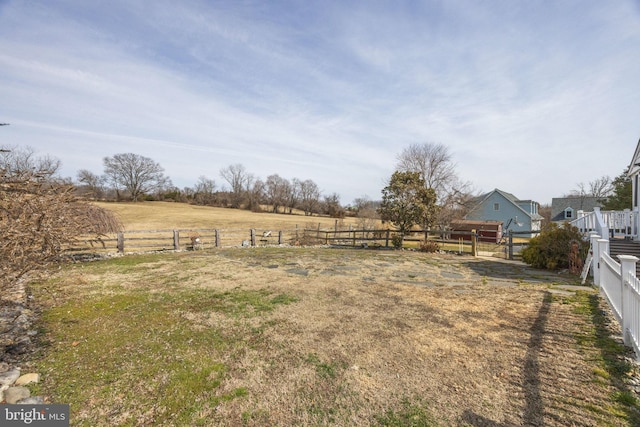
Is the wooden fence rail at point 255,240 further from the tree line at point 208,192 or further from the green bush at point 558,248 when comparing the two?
the tree line at point 208,192

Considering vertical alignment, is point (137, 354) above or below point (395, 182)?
below

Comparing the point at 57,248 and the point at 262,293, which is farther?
the point at 262,293

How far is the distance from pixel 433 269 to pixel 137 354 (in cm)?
812

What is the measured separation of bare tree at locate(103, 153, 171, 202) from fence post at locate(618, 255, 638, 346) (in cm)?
6667

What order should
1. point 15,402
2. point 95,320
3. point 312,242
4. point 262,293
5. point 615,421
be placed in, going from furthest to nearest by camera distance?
point 312,242
point 262,293
point 95,320
point 15,402
point 615,421

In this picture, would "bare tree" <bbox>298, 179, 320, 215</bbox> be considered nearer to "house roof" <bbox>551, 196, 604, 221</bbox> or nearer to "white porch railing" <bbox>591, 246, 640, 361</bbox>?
"house roof" <bbox>551, 196, 604, 221</bbox>

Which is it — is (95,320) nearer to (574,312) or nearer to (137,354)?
(137,354)

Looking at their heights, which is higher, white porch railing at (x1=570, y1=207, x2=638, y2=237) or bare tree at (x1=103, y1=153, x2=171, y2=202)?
bare tree at (x1=103, y1=153, x2=171, y2=202)

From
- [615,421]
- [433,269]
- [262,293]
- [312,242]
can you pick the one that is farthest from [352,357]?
[312,242]

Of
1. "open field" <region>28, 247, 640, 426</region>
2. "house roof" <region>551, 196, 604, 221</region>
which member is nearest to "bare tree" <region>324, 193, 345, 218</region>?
"house roof" <region>551, 196, 604, 221</region>

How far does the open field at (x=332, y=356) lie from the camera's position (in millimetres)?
2596

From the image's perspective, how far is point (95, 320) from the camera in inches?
183

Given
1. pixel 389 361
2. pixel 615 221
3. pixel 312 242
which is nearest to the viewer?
pixel 389 361

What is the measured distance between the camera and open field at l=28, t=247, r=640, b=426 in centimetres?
260
